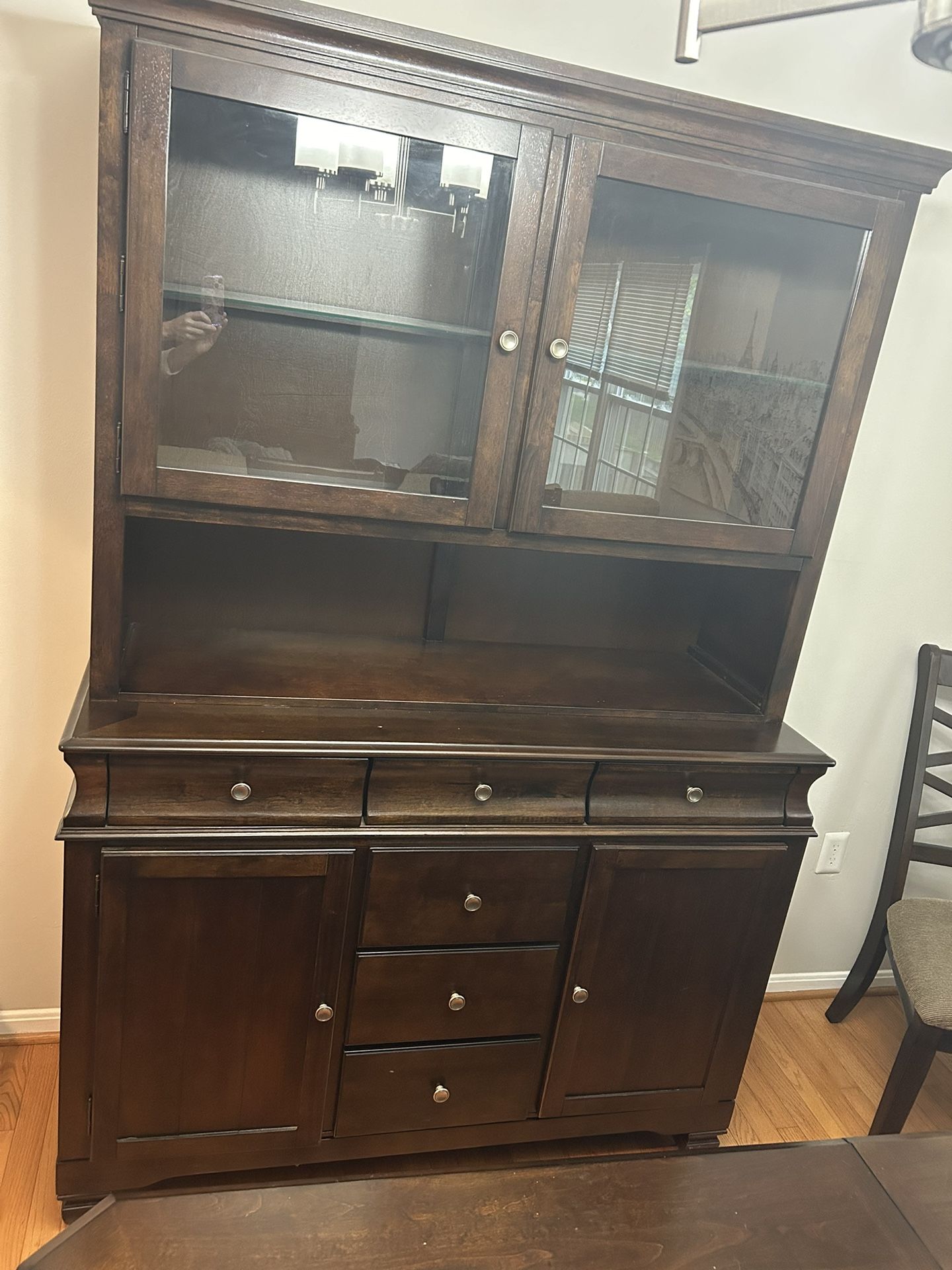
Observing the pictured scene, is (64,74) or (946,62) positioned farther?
(64,74)

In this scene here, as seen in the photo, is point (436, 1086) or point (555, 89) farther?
point (436, 1086)

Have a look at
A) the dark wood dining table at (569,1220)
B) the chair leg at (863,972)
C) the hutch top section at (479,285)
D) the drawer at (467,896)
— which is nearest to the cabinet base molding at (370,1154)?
the drawer at (467,896)

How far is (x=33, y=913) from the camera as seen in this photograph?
6.08ft

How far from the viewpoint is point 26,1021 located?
1.91m

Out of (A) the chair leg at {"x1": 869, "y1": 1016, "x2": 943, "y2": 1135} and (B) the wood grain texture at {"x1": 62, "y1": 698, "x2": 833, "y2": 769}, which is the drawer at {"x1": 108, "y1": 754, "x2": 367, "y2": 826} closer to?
(B) the wood grain texture at {"x1": 62, "y1": 698, "x2": 833, "y2": 769}

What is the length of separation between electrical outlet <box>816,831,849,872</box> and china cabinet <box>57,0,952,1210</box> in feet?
2.06

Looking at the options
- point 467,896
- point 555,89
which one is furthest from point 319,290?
point 467,896

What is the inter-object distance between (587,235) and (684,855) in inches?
40.0

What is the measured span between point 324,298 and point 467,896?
95 centimetres

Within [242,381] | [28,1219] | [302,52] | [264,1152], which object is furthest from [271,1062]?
[302,52]

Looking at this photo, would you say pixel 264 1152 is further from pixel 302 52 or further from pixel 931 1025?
pixel 302 52

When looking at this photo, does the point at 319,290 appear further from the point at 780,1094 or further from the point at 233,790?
the point at 780,1094

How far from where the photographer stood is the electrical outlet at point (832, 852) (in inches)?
91.4

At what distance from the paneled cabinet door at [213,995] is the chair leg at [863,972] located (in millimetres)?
1345
